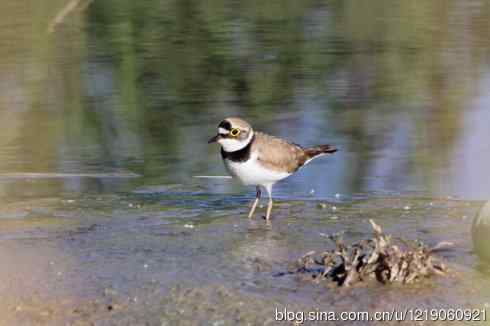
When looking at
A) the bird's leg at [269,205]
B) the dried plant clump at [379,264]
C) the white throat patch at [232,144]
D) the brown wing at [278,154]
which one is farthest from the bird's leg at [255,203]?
the dried plant clump at [379,264]

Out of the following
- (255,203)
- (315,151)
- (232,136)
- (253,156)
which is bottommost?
(255,203)

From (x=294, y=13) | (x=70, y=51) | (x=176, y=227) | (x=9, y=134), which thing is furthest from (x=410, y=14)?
(x=176, y=227)

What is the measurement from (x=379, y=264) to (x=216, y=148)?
13.9ft

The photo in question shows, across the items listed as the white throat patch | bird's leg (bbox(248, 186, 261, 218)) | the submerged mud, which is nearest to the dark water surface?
the submerged mud

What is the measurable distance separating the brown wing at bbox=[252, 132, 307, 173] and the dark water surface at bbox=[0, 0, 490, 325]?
0.27 meters

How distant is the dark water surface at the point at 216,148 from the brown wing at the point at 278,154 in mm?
273

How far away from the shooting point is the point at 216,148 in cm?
1088

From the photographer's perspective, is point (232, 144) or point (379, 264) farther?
point (232, 144)

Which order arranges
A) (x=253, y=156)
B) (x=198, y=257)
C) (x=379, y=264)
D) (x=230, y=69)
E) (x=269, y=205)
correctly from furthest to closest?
(x=230, y=69) → (x=253, y=156) → (x=269, y=205) → (x=198, y=257) → (x=379, y=264)

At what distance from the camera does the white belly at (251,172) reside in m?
8.93

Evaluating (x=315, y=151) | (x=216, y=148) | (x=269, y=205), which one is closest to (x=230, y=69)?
(x=216, y=148)

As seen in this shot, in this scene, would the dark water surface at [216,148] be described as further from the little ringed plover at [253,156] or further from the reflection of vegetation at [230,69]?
the little ringed plover at [253,156]

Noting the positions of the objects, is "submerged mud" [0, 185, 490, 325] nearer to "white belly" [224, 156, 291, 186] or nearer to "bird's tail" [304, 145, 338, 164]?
"white belly" [224, 156, 291, 186]

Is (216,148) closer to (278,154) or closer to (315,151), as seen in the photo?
(315,151)
